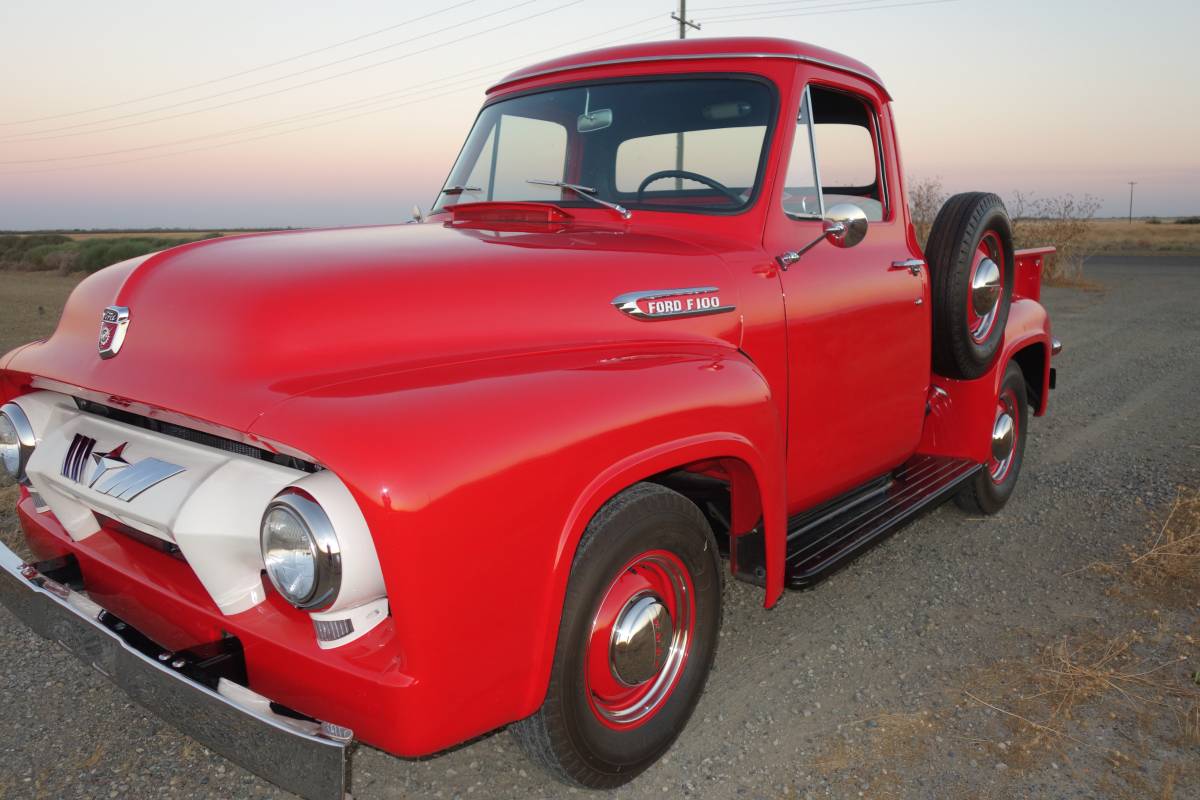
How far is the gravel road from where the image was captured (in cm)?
247

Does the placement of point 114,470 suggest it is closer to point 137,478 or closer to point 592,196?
point 137,478

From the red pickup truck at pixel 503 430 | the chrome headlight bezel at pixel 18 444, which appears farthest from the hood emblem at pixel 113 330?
the chrome headlight bezel at pixel 18 444

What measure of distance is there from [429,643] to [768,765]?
1300mm

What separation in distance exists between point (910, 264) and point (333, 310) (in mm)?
2485

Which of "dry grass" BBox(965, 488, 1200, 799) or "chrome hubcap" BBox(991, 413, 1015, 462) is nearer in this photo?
"dry grass" BBox(965, 488, 1200, 799)

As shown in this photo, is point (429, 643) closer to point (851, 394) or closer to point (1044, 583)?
point (851, 394)

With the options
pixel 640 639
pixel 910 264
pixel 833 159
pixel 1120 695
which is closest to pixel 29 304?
pixel 833 159

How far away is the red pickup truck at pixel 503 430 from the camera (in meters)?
1.77

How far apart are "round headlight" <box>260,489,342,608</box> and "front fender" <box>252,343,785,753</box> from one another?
0.10 meters

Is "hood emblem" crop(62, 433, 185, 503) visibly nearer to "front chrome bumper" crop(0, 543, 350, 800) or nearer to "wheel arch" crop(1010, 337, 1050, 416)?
"front chrome bumper" crop(0, 543, 350, 800)

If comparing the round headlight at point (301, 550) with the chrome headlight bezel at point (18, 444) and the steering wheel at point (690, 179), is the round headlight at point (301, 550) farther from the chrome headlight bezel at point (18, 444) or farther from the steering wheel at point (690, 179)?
the steering wheel at point (690, 179)

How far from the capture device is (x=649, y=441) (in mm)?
2180

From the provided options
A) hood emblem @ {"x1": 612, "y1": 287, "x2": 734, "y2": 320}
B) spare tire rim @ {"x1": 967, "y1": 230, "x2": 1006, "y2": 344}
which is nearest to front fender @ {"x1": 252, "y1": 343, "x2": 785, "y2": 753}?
hood emblem @ {"x1": 612, "y1": 287, "x2": 734, "y2": 320}

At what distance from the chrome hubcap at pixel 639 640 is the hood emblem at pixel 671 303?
0.80 metres
